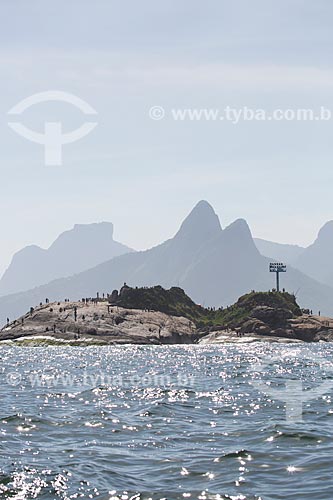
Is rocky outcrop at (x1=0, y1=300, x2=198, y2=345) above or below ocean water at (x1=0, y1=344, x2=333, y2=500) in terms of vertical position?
above

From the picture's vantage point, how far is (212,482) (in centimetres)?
2333

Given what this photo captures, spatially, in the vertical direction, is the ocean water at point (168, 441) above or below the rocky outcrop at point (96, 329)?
below

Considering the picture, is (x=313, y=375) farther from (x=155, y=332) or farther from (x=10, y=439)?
(x=155, y=332)

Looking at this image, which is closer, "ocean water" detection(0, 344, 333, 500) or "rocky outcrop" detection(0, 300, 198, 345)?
Result: "ocean water" detection(0, 344, 333, 500)

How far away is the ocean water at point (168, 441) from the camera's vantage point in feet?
74.8

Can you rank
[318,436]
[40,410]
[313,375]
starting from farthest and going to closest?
[313,375], [40,410], [318,436]

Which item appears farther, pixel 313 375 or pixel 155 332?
pixel 155 332

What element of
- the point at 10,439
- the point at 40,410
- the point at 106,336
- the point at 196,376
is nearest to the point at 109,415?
the point at 40,410

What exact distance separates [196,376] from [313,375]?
11.2 meters

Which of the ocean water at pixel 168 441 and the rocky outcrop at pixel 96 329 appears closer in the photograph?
the ocean water at pixel 168 441

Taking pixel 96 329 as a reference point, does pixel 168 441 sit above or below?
below

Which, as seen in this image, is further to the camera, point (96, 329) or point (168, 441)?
point (96, 329)

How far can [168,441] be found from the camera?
30734mm

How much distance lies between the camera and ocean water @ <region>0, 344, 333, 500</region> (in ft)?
74.8
